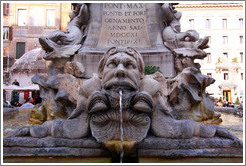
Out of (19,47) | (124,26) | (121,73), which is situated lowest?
(121,73)

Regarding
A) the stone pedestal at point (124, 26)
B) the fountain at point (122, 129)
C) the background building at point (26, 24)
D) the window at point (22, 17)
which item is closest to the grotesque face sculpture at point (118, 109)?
the fountain at point (122, 129)

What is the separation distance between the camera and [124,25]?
459cm

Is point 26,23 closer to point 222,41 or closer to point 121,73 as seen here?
point 121,73

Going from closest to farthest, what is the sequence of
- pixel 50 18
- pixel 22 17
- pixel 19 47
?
pixel 19 47 → pixel 22 17 → pixel 50 18

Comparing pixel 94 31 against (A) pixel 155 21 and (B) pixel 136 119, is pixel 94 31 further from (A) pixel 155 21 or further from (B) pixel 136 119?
(B) pixel 136 119

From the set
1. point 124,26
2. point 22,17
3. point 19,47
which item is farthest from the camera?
point 22,17

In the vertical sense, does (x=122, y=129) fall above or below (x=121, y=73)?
below

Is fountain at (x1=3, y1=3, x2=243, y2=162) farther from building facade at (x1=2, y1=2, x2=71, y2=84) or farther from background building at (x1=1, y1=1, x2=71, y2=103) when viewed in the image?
background building at (x1=1, y1=1, x2=71, y2=103)

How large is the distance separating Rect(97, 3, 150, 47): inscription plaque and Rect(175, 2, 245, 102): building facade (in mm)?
32814

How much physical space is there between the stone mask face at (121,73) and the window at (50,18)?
84.6 ft

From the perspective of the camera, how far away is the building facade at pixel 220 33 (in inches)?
1359

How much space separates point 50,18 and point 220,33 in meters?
28.3

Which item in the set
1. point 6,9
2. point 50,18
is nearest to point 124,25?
point 50,18

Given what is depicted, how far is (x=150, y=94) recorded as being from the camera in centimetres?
227
